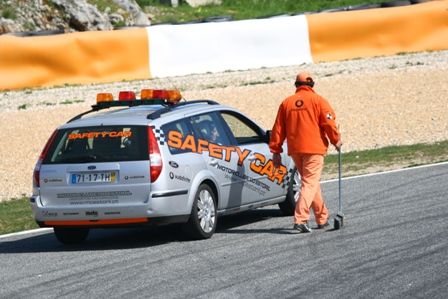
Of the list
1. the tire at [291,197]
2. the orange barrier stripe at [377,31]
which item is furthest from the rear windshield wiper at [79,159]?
the orange barrier stripe at [377,31]

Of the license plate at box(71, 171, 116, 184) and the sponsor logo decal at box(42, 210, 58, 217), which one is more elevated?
the license plate at box(71, 171, 116, 184)

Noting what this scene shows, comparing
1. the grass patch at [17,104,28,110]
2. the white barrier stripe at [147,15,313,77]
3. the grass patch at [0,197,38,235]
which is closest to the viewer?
the grass patch at [0,197,38,235]

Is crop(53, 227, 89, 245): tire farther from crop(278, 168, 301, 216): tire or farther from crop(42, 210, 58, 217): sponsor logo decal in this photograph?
crop(278, 168, 301, 216): tire

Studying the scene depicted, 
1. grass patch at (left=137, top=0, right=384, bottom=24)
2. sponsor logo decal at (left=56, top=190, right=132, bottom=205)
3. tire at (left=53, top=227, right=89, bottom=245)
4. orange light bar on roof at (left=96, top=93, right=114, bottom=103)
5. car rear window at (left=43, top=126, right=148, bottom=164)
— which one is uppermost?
grass patch at (left=137, top=0, right=384, bottom=24)

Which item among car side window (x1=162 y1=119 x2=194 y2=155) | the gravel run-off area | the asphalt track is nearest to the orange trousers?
the asphalt track

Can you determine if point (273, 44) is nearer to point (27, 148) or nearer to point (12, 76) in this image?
point (12, 76)

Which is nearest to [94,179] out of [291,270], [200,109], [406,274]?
[200,109]

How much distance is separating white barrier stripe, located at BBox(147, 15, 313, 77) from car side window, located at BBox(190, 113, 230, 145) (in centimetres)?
1330

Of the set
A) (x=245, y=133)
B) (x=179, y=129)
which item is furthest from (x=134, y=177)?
(x=245, y=133)

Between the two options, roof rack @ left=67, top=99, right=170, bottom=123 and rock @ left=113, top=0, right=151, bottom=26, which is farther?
rock @ left=113, top=0, right=151, bottom=26

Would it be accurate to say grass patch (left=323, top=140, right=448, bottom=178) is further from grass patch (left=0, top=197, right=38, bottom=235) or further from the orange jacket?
the orange jacket

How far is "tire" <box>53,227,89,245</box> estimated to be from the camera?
12.7 meters

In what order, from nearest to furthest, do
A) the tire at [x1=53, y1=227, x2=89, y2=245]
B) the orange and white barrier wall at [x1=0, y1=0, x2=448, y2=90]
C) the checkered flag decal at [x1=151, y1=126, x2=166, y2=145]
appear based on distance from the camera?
the checkered flag decal at [x1=151, y1=126, x2=166, y2=145], the tire at [x1=53, y1=227, x2=89, y2=245], the orange and white barrier wall at [x1=0, y1=0, x2=448, y2=90]

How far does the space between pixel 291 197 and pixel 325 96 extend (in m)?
10.7
